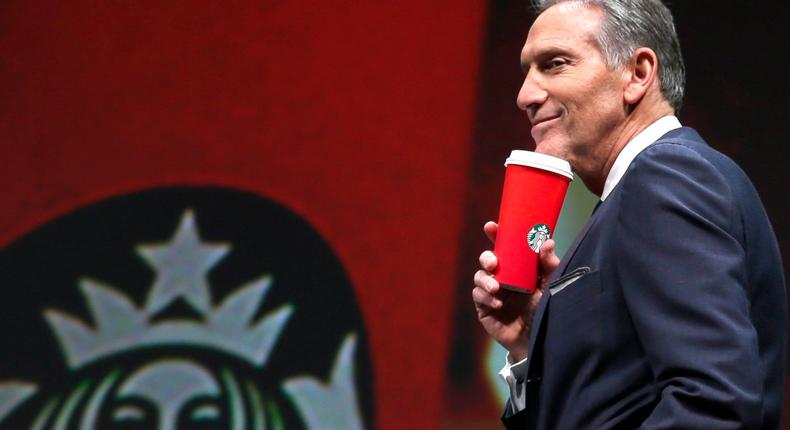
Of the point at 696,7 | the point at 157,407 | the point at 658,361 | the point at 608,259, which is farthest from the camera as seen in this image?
the point at 696,7

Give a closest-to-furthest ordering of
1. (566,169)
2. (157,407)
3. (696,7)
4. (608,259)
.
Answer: (608,259) → (566,169) → (157,407) → (696,7)

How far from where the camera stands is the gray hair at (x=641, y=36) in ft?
4.90

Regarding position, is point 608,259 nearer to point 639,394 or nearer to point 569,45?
point 639,394

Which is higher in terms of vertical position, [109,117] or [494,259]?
[109,117]

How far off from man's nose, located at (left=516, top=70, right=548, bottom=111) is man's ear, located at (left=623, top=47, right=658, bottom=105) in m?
0.13

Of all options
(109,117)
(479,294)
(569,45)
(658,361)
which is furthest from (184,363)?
(658,361)

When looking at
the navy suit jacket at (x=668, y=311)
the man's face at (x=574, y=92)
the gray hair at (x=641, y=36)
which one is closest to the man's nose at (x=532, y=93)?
the man's face at (x=574, y=92)

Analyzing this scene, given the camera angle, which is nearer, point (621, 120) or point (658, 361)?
point (658, 361)

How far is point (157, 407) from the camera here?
2.94m

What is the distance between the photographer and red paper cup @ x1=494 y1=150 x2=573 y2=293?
4.79 ft

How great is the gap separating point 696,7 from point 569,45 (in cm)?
187

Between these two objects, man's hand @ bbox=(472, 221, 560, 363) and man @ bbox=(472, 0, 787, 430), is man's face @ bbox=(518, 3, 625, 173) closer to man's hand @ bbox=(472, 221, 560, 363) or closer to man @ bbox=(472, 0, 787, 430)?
man @ bbox=(472, 0, 787, 430)

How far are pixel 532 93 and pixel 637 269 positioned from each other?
17.2 inches

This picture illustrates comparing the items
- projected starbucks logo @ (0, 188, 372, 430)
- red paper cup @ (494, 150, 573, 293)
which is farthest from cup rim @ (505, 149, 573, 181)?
projected starbucks logo @ (0, 188, 372, 430)
